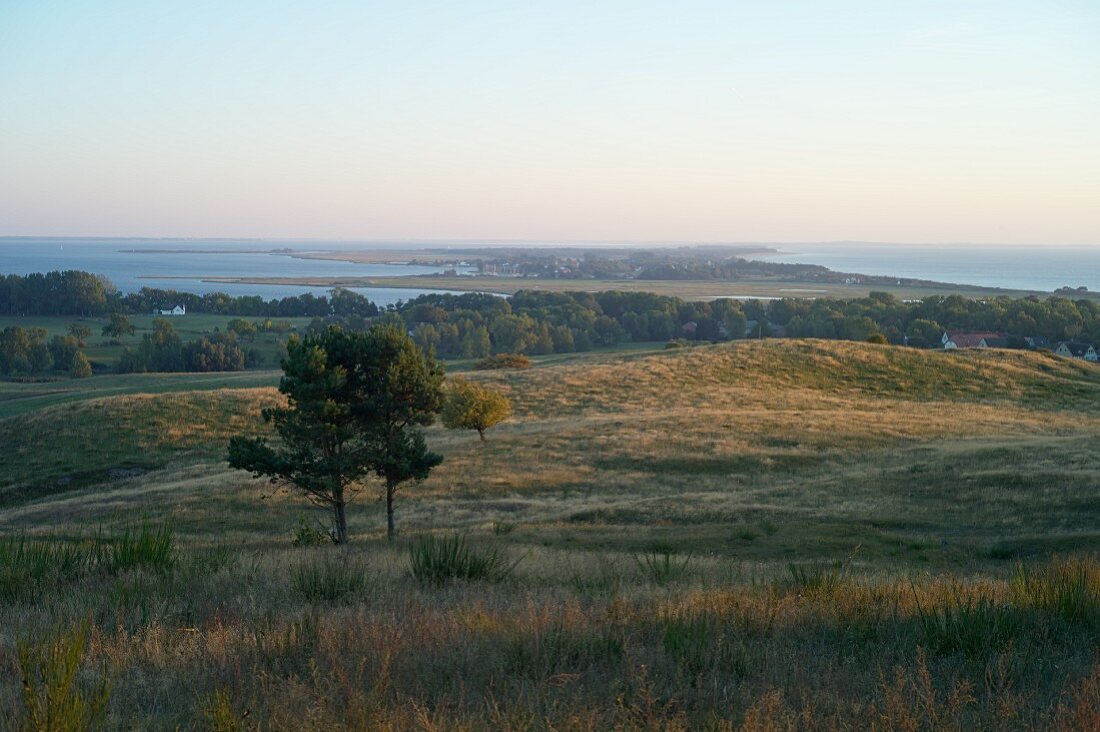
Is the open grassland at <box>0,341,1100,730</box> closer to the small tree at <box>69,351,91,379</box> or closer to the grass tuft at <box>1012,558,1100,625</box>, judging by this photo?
the grass tuft at <box>1012,558,1100,625</box>

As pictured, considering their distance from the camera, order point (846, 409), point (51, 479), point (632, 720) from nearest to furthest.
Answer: point (632, 720)
point (51, 479)
point (846, 409)

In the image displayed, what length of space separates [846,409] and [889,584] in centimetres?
3923

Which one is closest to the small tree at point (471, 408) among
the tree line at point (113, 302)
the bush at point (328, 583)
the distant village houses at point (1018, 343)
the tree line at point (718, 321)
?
the bush at point (328, 583)

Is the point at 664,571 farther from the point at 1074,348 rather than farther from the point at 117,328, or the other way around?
the point at 117,328

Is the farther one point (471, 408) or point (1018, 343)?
point (1018, 343)

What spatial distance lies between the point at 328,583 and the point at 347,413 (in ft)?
39.6

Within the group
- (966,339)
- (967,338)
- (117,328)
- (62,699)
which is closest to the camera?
(62,699)

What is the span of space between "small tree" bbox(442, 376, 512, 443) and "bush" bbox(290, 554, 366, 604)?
27.1 meters

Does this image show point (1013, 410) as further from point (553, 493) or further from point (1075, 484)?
point (553, 493)

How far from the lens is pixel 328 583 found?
7797 millimetres

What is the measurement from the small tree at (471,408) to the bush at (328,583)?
1067 inches

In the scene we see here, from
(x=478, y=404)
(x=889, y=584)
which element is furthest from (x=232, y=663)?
(x=478, y=404)

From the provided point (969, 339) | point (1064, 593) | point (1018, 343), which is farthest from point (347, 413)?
point (1018, 343)

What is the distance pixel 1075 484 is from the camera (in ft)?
71.5
